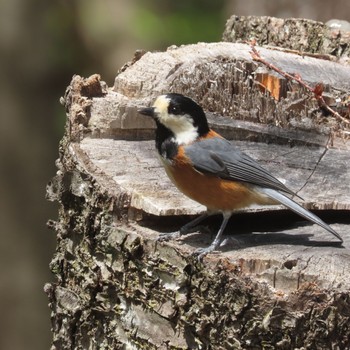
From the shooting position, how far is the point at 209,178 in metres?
3.17

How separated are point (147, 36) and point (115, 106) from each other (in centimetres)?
566

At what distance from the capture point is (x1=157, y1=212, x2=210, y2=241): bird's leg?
2.96m

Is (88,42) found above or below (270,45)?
below

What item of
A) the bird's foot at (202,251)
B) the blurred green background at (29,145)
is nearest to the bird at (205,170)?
the bird's foot at (202,251)

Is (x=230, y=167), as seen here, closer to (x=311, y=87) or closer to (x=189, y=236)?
(x=189, y=236)

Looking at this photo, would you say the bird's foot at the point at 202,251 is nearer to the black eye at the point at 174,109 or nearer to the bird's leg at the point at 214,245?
the bird's leg at the point at 214,245

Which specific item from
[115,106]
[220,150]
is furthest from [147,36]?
[220,150]

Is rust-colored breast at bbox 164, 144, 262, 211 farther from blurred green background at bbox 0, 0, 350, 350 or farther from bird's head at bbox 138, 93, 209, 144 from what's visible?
blurred green background at bbox 0, 0, 350, 350

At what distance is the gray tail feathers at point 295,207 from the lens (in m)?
2.98

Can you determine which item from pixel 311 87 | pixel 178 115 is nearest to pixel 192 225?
pixel 178 115

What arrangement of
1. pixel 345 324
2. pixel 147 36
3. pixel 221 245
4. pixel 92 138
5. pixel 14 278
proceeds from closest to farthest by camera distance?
pixel 345 324 < pixel 221 245 < pixel 92 138 < pixel 14 278 < pixel 147 36

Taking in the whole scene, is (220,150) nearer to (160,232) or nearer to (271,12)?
(160,232)

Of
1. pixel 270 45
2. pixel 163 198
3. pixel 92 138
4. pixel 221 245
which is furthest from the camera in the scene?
pixel 270 45

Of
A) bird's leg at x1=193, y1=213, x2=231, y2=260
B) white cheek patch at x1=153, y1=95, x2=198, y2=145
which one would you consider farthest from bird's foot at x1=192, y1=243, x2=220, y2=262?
white cheek patch at x1=153, y1=95, x2=198, y2=145
